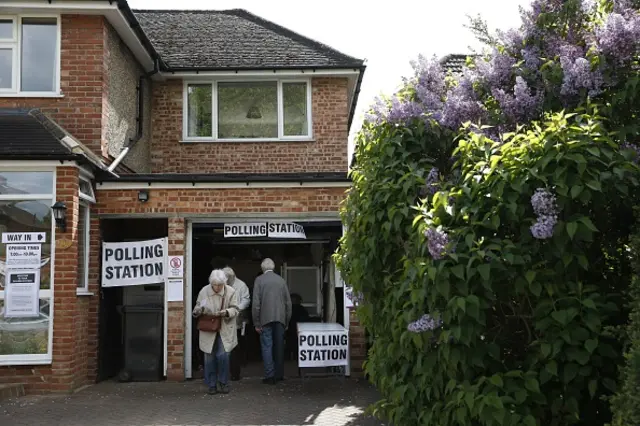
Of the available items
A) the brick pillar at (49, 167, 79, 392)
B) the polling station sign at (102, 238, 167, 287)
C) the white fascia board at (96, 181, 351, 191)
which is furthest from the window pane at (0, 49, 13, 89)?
the polling station sign at (102, 238, 167, 287)

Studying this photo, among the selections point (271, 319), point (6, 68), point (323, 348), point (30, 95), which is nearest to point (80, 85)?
point (30, 95)

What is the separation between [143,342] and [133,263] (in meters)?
1.22

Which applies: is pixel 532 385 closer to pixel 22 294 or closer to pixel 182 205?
pixel 182 205

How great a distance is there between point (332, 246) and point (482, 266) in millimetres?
7577

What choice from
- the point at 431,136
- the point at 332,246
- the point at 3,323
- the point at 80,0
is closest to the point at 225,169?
the point at 332,246

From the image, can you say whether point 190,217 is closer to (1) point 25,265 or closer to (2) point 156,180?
(2) point 156,180

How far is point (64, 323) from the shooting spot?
932cm

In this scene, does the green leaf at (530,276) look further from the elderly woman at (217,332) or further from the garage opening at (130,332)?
the garage opening at (130,332)

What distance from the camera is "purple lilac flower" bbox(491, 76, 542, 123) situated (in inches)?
201

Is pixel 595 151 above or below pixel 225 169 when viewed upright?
below

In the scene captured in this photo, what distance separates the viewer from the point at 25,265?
31.0 feet

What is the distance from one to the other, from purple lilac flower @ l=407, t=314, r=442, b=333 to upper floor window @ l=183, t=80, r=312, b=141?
10084mm

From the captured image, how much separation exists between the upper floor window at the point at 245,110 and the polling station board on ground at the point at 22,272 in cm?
531

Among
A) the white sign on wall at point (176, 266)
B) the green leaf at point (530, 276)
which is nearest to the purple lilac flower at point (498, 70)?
the green leaf at point (530, 276)
